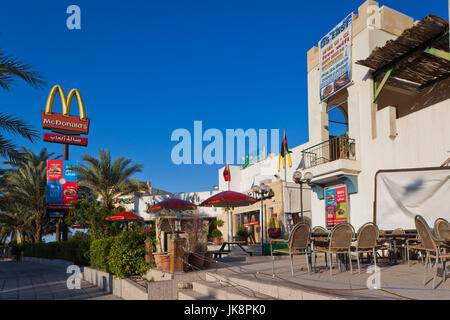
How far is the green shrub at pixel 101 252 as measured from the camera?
1036 centimetres

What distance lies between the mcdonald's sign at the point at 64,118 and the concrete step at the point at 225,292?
25.0 metres

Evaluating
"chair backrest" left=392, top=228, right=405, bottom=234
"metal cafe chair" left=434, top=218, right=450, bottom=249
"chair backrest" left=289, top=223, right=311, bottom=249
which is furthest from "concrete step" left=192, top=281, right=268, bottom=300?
"chair backrest" left=392, top=228, right=405, bottom=234

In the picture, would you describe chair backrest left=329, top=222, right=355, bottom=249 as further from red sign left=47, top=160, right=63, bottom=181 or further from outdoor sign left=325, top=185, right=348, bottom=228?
red sign left=47, top=160, right=63, bottom=181

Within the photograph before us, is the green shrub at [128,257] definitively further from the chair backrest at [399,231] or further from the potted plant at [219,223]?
the potted plant at [219,223]

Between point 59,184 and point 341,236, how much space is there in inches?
927

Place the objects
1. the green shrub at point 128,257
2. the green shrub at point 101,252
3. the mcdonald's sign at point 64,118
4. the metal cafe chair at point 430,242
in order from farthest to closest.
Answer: the mcdonald's sign at point 64,118 → the green shrub at point 101,252 → the green shrub at point 128,257 → the metal cafe chair at point 430,242

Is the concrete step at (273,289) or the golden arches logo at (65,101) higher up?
the golden arches logo at (65,101)

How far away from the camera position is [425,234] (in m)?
5.51

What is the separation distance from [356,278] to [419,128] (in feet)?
20.5

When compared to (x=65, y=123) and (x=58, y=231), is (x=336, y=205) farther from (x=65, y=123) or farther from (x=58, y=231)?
(x=58, y=231)

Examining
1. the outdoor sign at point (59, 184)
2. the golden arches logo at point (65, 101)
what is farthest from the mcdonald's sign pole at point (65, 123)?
the outdoor sign at point (59, 184)

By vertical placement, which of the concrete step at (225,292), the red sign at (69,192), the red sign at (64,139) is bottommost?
the concrete step at (225,292)

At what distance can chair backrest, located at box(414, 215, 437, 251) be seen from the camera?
5270 millimetres

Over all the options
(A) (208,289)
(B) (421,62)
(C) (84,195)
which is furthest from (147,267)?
(C) (84,195)
